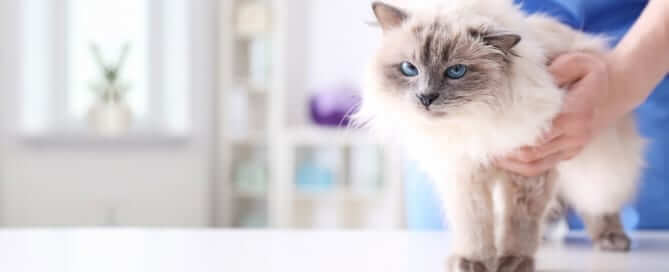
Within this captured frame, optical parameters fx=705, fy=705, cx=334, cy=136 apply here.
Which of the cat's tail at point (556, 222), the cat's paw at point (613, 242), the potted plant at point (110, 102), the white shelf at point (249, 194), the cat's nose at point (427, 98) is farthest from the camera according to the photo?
the white shelf at point (249, 194)

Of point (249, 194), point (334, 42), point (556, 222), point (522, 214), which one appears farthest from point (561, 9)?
point (249, 194)

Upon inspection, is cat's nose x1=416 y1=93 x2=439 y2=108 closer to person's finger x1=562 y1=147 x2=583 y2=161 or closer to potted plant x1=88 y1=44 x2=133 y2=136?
person's finger x1=562 y1=147 x2=583 y2=161

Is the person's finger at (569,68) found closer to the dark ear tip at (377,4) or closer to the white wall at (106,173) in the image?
the dark ear tip at (377,4)

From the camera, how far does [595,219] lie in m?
1.14

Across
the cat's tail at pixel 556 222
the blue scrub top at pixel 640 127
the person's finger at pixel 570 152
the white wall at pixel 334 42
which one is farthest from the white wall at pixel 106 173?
the person's finger at pixel 570 152

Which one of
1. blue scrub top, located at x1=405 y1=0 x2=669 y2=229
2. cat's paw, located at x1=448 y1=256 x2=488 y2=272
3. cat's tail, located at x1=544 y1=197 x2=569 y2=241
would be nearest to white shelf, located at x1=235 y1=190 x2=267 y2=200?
blue scrub top, located at x1=405 y1=0 x2=669 y2=229

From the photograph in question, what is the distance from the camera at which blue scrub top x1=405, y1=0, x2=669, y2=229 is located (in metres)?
1.27

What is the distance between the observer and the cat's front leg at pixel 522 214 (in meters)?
0.95

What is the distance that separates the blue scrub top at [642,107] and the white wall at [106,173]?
2.67m

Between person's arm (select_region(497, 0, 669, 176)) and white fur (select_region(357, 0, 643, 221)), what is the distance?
0.02 m

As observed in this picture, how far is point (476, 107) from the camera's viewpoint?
85 centimetres

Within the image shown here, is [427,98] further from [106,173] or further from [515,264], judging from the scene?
[106,173]

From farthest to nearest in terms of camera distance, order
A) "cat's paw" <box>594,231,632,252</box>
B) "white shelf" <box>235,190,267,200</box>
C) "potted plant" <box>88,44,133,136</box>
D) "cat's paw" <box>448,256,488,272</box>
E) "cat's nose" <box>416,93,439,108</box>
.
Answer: "white shelf" <box>235,190,267,200</box> < "potted plant" <box>88,44,133,136</box> < "cat's paw" <box>594,231,632,252</box> < "cat's paw" <box>448,256,488,272</box> < "cat's nose" <box>416,93,439,108</box>

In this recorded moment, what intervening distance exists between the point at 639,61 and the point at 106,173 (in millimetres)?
Result: 3125
